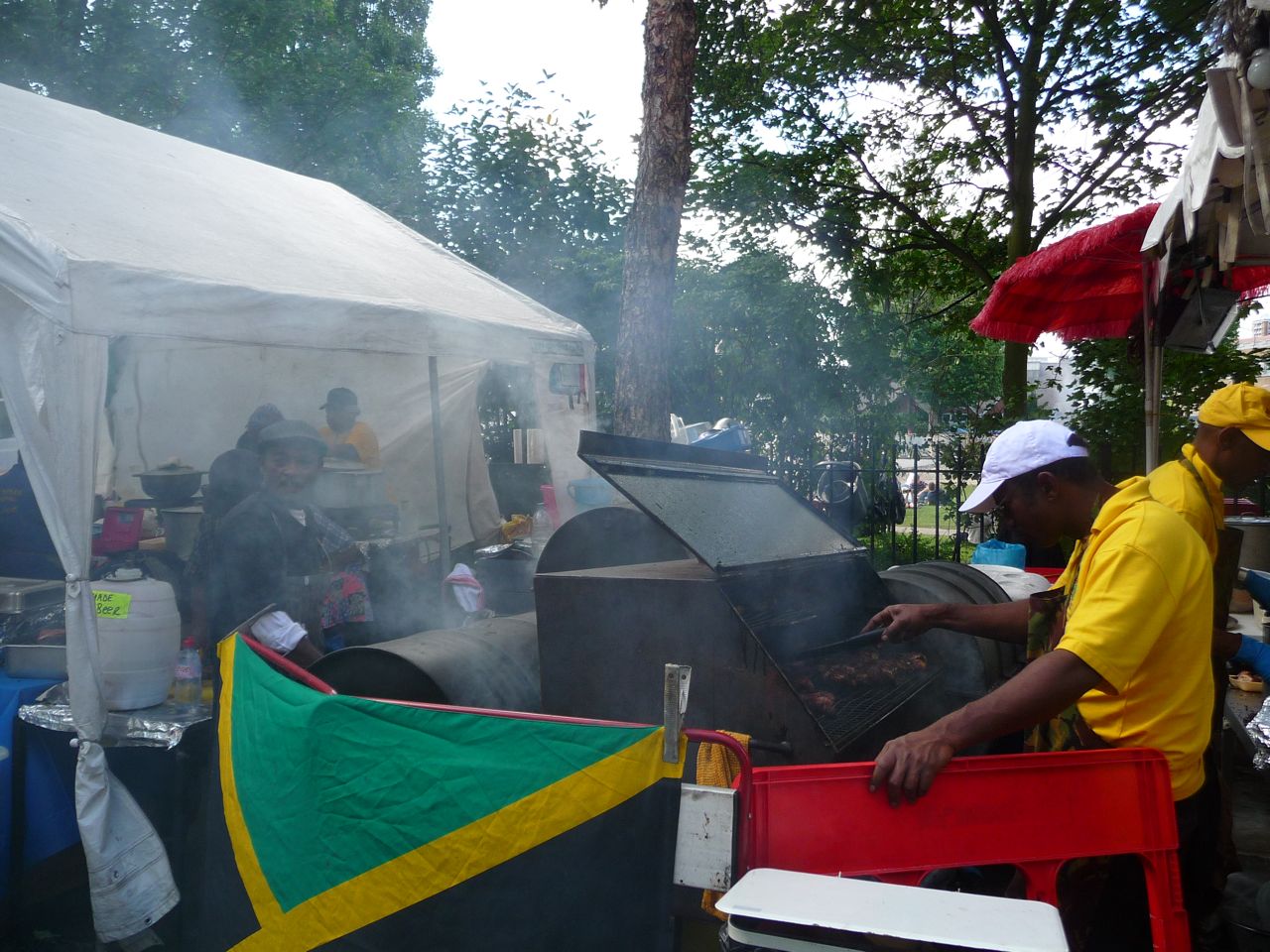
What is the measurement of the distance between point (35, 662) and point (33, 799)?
647mm

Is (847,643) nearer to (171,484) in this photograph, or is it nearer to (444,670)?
(444,670)

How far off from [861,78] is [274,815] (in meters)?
11.3

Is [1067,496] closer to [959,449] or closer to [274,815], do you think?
[274,815]

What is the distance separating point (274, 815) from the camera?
2.72 m

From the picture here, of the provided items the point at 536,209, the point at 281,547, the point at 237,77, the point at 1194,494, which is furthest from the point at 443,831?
the point at 237,77

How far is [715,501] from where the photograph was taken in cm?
371

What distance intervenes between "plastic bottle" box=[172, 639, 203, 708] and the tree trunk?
321cm

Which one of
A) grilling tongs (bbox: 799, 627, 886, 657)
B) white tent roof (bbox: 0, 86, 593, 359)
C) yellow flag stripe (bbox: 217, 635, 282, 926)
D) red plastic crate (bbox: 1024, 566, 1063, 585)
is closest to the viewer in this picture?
yellow flag stripe (bbox: 217, 635, 282, 926)

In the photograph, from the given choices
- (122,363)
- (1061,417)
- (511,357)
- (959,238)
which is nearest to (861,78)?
(959,238)

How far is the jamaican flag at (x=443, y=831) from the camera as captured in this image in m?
2.15

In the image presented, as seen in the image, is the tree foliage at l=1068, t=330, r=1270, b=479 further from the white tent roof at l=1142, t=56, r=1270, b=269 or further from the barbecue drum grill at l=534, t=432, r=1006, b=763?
the barbecue drum grill at l=534, t=432, r=1006, b=763

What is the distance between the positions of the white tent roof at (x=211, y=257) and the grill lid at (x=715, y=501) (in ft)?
7.81

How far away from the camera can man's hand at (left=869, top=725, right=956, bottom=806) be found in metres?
1.97

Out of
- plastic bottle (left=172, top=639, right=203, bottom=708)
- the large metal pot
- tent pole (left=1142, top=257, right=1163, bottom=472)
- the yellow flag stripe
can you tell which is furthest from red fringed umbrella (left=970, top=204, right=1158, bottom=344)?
plastic bottle (left=172, top=639, right=203, bottom=708)
